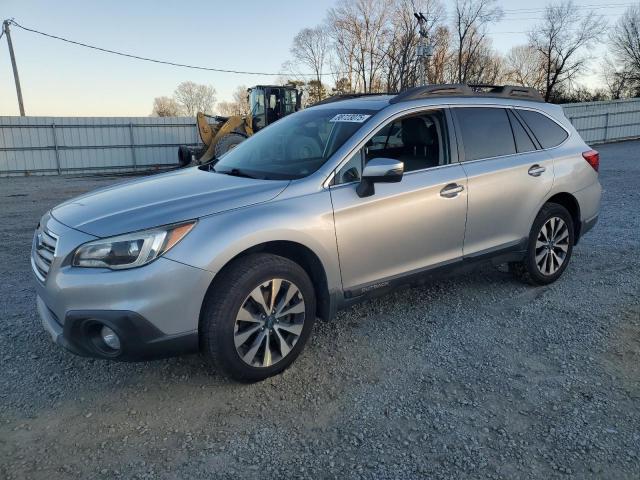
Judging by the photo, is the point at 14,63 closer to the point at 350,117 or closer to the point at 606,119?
the point at 350,117

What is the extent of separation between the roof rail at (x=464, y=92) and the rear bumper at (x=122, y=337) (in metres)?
2.35

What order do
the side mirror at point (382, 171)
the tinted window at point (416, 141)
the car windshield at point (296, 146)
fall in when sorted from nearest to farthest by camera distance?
the side mirror at point (382, 171) → the car windshield at point (296, 146) → the tinted window at point (416, 141)

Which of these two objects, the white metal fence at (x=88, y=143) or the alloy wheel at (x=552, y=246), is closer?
the alloy wheel at (x=552, y=246)

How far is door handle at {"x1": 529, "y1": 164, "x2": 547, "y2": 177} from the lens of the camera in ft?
14.1

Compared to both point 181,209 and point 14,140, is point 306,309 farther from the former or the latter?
point 14,140

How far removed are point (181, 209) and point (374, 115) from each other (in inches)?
62.7

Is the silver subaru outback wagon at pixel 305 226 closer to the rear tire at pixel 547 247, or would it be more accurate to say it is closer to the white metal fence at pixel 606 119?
the rear tire at pixel 547 247

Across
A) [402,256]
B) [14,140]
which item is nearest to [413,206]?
[402,256]

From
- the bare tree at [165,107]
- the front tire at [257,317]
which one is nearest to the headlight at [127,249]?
the front tire at [257,317]

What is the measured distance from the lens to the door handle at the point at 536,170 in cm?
429

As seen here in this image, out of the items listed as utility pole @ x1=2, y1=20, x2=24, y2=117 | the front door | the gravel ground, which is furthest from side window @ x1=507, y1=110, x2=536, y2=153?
utility pole @ x1=2, y1=20, x2=24, y2=117

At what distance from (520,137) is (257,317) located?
2.98 meters

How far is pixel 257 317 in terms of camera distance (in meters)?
2.91

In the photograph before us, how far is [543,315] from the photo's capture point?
13.1ft
